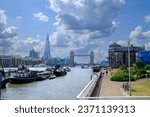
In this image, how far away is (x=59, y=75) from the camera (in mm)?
72000

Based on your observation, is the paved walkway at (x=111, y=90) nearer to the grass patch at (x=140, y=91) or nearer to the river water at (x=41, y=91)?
the grass patch at (x=140, y=91)

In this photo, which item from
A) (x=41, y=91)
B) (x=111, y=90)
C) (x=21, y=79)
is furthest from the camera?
(x=21, y=79)

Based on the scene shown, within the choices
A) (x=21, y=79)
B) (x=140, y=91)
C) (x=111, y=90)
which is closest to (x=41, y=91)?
(x=21, y=79)

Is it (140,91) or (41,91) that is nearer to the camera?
(140,91)

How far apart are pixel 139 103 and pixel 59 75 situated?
6492 centimetres

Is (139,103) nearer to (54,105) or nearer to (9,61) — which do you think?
(54,105)

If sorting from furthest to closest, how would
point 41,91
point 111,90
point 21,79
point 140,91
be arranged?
point 21,79 → point 41,91 → point 111,90 → point 140,91

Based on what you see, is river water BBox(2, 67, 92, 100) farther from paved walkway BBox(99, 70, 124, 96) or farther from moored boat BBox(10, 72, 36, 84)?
paved walkway BBox(99, 70, 124, 96)

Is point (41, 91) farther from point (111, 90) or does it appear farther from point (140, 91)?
point (140, 91)

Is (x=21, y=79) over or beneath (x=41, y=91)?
over

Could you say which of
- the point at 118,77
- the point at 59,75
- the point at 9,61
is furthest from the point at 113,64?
the point at 118,77

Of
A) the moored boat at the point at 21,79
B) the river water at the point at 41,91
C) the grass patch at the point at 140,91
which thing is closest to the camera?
the grass patch at the point at 140,91

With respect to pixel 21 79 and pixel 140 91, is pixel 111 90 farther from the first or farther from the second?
pixel 21 79

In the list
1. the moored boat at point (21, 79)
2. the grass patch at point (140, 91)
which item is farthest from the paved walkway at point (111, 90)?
the moored boat at point (21, 79)
